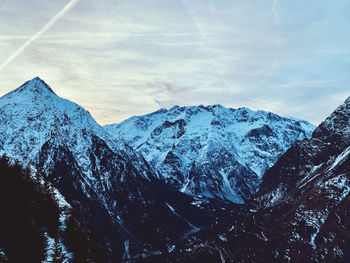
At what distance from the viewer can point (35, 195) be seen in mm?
49031

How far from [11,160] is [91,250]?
74.0 ft

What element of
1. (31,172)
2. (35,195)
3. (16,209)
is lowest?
(16,209)

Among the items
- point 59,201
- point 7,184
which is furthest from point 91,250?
point 7,184

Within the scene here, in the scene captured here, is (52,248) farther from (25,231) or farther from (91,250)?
(91,250)

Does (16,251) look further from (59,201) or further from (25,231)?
(59,201)

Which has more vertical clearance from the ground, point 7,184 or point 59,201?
point 7,184

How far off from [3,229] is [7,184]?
482 inches

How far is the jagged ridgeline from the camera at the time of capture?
36834 mm

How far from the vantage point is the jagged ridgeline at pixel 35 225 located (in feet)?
121

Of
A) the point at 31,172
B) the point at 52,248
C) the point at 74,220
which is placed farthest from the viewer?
the point at 31,172

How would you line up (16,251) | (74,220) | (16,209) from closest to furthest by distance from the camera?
(16,251) → (16,209) → (74,220)

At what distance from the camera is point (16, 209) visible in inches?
1692

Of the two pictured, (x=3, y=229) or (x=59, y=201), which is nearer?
(x=3, y=229)

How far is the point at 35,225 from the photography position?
4147 centimetres
